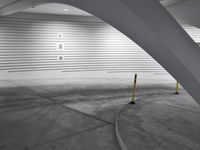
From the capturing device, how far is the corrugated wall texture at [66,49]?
13.2 meters

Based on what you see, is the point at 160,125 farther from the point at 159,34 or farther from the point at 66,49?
the point at 66,49

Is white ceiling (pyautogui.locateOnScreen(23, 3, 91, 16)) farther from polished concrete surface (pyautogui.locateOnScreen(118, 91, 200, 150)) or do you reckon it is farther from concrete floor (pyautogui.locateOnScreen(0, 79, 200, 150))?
polished concrete surface (pyautogui.locateOnScreen(118, 91, 200, 150))

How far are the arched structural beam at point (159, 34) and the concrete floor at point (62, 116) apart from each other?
275cm

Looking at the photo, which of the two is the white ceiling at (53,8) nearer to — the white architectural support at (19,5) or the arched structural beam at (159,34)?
the white architectural support at (19,5)

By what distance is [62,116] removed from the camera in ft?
22.0

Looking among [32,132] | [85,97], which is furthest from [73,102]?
[32,132]

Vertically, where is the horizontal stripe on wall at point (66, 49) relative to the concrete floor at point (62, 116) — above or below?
above

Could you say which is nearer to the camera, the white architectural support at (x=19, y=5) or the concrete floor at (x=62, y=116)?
the concrete floor at (x=62, y=116)

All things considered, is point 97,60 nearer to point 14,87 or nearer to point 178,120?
point 14,87

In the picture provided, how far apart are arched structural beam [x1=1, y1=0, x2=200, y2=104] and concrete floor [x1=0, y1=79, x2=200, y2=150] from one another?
9.02 feet

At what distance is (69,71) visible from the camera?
47.9 ft

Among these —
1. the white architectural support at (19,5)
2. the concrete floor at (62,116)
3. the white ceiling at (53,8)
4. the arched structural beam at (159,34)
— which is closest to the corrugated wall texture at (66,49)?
the white ceiling at (53,8)

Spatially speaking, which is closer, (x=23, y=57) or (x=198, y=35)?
(x=23, y=57)

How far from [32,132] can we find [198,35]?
49.7 feet
